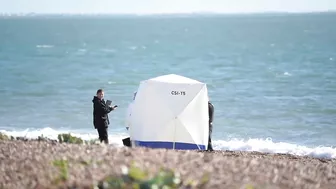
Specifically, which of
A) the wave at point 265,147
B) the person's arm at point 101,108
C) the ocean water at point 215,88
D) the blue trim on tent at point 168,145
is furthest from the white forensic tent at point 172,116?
the ocean water at point 215,88

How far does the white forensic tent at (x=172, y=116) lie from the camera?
1617cm

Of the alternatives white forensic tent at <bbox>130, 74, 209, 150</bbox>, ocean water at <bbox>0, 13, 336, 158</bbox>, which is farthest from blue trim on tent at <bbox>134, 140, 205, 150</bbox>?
ocean water at <bbox>0, 13, 336, 158</bbox>

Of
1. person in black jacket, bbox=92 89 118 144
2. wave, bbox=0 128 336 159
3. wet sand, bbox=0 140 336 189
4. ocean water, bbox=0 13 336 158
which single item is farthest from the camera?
ocean water, bbox=0 13 336 158

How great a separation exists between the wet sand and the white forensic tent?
5.32 meters

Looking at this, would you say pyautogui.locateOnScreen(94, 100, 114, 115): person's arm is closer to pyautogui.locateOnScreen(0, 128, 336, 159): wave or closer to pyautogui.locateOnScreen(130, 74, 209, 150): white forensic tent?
pyautogui.locateOnScreen(130, 74, 209, 150): white forensic tent

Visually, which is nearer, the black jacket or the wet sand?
the wet sand

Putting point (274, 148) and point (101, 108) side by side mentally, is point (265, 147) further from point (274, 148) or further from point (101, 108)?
point (101, 108)

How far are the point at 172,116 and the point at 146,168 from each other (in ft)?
23.4

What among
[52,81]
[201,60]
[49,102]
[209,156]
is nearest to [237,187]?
[209,156]

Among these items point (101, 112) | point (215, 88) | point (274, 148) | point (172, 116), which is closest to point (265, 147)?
point (274, 148)

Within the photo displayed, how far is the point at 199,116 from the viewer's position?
1645 cm

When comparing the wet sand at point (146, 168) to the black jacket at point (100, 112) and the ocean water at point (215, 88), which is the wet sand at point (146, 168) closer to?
the black jacket at point (100, 112)

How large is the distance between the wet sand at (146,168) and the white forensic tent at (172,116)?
5318mm

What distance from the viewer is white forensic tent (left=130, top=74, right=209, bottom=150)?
16172 millimetres
